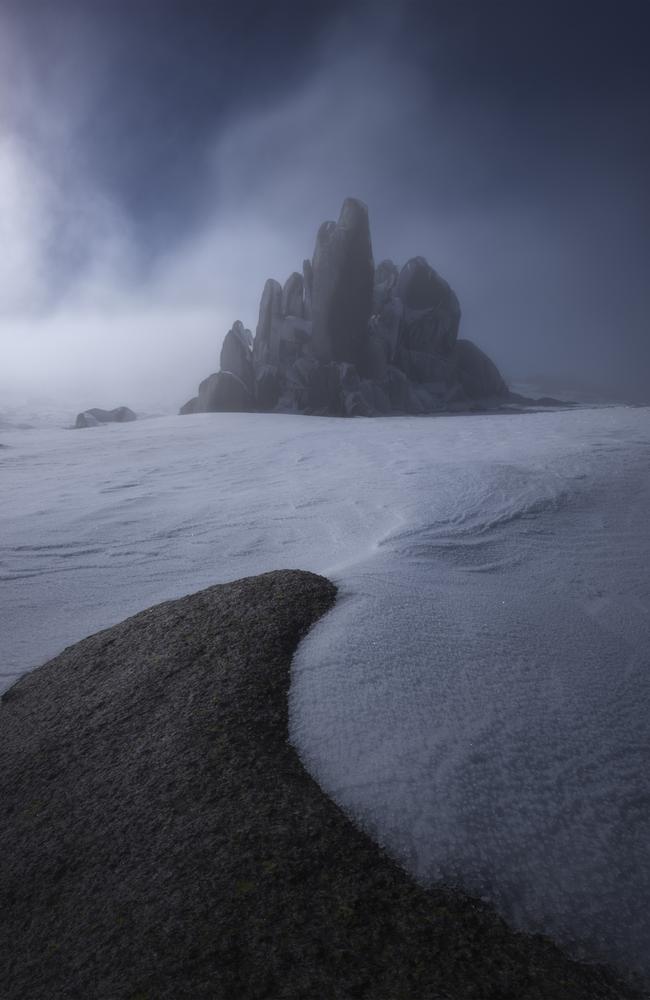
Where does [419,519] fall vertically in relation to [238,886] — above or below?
A: above

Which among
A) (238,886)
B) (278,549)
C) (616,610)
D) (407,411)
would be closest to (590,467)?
(616,610)

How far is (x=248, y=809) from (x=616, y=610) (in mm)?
2182

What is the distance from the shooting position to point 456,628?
232cm

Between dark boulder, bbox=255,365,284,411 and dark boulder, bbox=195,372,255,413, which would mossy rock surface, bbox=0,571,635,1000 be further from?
dark boulder, bbox=255,365,284,411

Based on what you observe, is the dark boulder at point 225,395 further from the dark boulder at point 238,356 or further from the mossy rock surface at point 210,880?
the mossy rock surface at point 210,880

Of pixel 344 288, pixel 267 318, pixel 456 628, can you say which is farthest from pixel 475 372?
pixel 456 628

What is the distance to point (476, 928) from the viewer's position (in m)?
1.10

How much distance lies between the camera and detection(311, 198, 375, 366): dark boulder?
101 ft

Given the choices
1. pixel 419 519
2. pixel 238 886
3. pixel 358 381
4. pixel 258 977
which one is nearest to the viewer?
pixel 258 977

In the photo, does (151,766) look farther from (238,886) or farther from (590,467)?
(590,467)

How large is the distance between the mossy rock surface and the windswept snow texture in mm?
109

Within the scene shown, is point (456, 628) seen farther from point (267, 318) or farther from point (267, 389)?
point (267, 318)

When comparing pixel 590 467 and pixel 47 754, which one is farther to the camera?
pixel 590 467

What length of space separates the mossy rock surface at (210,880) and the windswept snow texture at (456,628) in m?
0.11
